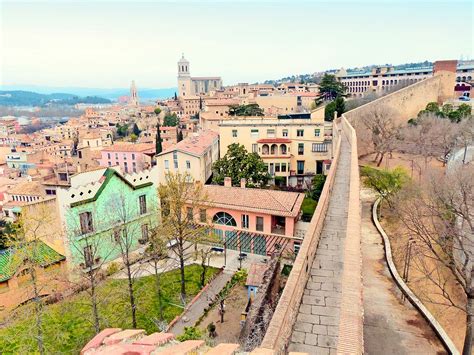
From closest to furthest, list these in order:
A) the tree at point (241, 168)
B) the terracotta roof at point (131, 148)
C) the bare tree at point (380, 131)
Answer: the tree at point (241, 168) < the bare tree at point (380, 131) < the terracotta roof at point (131, 148)

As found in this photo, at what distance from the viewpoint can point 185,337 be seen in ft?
28.1

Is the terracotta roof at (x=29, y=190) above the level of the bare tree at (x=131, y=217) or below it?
below

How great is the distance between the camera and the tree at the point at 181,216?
1817 cm

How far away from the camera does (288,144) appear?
3444 cm

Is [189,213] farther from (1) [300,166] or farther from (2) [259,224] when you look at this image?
(1) [300,166]

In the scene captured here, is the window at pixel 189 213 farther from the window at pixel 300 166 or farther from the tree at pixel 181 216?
the window at pixel 300 166

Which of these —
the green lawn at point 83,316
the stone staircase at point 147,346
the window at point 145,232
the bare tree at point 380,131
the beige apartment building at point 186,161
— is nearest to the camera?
the stone staircase at point 147,346

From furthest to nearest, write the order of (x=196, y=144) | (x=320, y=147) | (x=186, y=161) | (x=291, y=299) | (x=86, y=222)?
1. (x=320, y=147)
2. (x=196, y=144)
3. (x=186, y=161)
4. (x=86, y=222)
5. (x=291, y=299)

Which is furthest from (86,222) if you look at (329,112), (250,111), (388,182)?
(250,111)

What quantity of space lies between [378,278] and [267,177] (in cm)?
1454

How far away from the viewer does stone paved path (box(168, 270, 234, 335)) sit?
15.6m

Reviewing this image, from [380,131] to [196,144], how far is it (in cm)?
1777

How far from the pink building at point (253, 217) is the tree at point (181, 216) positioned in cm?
57

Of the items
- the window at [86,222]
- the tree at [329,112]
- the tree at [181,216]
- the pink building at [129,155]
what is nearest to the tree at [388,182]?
the tree at [181,216]
